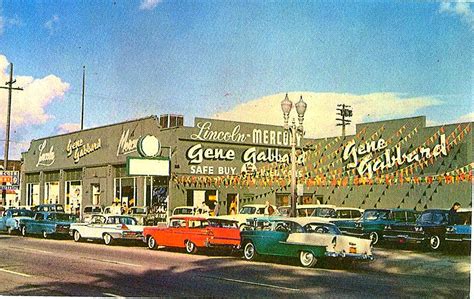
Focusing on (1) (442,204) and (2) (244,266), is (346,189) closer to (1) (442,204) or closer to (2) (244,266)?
(1) (442,204)

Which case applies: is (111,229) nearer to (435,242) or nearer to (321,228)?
(321,228)

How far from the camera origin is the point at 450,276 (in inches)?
616

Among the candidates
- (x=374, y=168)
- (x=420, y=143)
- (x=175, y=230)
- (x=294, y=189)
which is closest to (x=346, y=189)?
(x=374, y=168)

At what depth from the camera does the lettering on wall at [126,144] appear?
37.8 metres

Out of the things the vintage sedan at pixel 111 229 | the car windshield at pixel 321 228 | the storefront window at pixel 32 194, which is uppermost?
the storefront window at pixel 32 194

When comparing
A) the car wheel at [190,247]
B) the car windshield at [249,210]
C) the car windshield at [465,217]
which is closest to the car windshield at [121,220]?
the car wheel at [190,247]

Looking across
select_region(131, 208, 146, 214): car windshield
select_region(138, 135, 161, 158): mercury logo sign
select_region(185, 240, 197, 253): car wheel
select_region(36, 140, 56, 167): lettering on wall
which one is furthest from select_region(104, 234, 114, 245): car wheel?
select_region(36, 140, 56, 167): lettering on wall

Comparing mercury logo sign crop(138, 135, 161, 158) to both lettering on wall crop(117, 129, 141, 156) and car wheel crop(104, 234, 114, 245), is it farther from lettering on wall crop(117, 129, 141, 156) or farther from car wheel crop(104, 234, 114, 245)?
car wheel crop(104, 234, 114, 245)

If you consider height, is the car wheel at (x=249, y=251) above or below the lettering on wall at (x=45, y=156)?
below

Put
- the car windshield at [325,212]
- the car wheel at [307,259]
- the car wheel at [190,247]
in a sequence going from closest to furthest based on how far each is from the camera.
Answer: the car wheel at [307,259] → the car wheel at [190,247] → the car windshield at [325,212]

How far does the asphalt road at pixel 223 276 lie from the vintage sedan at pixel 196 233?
18.7 inches

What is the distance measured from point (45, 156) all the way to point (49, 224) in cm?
2052

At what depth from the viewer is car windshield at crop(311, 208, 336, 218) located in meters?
25.4

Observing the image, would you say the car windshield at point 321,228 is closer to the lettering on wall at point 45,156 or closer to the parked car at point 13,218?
the parked car at point 13,218
